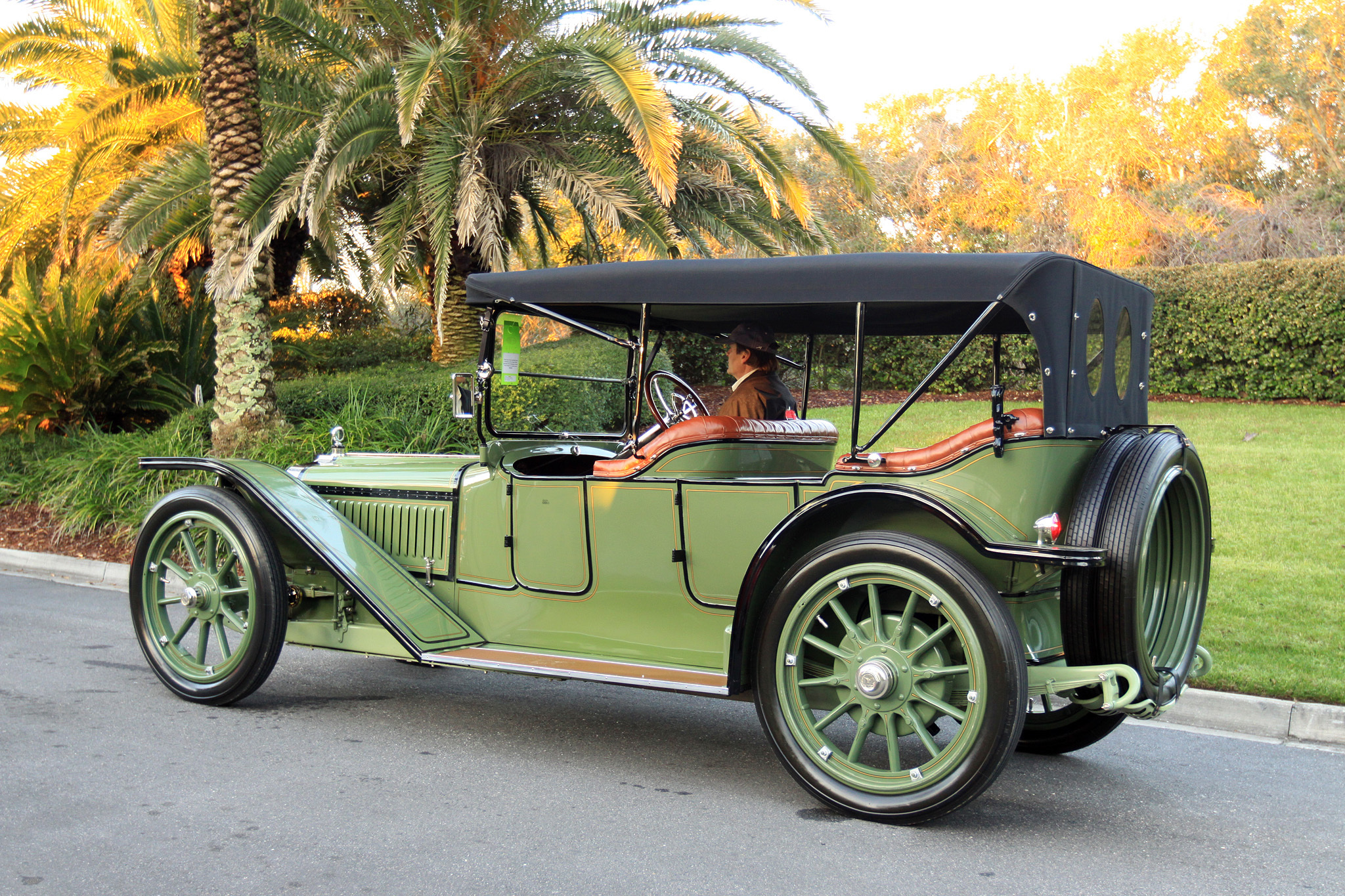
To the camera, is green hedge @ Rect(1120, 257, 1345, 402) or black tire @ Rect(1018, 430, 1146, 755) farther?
green hedge @ Rect(1120, 257, 1345, 402)

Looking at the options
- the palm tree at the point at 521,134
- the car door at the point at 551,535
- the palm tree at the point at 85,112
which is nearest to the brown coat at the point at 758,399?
the car door at the point at 551,535

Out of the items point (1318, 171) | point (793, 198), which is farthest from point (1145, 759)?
point (1318, 171)

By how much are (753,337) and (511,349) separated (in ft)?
3.64

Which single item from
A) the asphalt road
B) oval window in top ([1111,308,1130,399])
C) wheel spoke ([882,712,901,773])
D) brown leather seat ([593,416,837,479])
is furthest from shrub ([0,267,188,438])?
oval window in top ([1111,308,1130,399])

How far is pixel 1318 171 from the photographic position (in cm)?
2780

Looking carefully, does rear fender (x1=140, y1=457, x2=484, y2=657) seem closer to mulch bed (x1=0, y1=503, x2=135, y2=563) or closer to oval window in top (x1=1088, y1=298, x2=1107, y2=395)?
oval window in top (x1=1088, y1=298, x2=1107, y2=395)

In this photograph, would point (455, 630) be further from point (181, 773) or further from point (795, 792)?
point (795, 792)

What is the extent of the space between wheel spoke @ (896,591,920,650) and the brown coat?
138 centimetres

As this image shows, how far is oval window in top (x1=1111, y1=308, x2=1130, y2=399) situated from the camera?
13.2 ft

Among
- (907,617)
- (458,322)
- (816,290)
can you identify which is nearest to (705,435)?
(816,290)

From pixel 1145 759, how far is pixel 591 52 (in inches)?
283

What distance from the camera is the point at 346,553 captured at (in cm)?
461

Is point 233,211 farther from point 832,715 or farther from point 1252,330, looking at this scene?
point 1252,330

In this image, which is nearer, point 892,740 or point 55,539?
point 892,740
